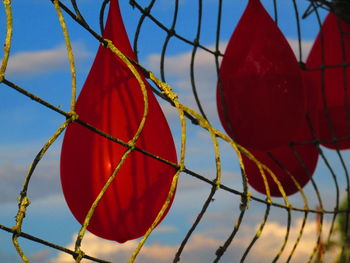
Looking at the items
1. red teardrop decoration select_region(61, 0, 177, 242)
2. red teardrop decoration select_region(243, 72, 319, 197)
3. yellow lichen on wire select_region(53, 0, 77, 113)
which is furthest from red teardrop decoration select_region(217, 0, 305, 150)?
yellow lichen on wire select_region(53, 0, 77, 113)

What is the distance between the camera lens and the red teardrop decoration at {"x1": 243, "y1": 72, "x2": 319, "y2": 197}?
1379 millimetres

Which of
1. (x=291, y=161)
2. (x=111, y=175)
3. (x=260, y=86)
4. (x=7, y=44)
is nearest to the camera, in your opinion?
(x=7, y=44)

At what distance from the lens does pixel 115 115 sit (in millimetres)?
907

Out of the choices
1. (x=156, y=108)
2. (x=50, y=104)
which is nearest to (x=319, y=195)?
(x=156, y=108)

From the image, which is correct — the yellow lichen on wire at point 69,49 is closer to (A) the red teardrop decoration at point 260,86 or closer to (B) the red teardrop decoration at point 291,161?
(A) the red teardrop decoration at point 260,86

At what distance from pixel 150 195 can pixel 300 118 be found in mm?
418

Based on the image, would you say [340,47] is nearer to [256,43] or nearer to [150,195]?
[256,43]

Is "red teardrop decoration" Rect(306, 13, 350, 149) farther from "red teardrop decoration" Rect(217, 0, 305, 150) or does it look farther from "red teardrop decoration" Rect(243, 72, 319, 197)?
"red teardrop decoration" Rect(217, 0, 305, 150)

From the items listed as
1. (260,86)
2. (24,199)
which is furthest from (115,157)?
(260,86)

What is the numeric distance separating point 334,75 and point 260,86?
1.04 ft

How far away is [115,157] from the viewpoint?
894 millimetres

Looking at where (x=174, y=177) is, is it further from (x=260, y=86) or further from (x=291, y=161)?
(x=291, y=161)

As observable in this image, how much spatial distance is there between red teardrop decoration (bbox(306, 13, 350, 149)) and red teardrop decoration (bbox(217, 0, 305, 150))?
223mm

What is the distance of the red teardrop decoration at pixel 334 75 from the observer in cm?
143
